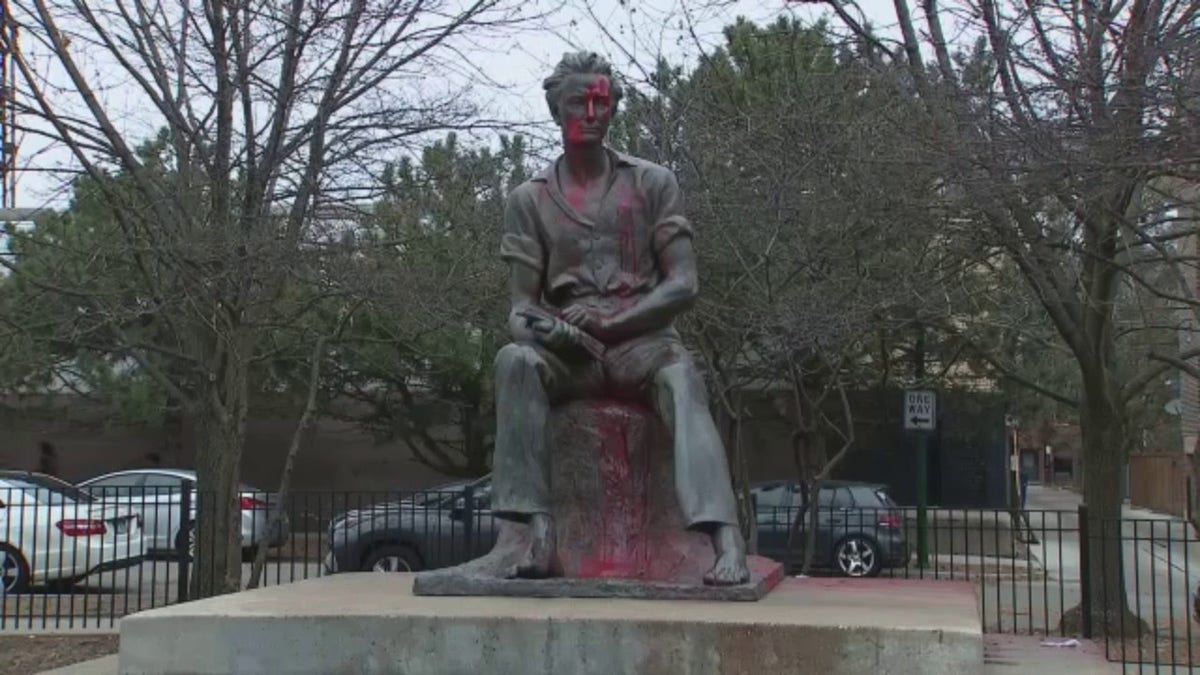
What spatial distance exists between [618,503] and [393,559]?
8.36m

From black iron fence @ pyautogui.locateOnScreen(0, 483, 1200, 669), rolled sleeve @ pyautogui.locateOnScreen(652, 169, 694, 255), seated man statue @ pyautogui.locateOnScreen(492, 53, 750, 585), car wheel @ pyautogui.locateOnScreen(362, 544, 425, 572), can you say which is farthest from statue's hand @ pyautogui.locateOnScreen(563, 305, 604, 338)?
car wheel @ pyautogui.locateOnScreen(362, 544, 425, 572)

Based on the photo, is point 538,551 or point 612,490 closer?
point 538,551

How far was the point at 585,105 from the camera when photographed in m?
7.13

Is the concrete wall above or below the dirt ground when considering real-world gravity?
above

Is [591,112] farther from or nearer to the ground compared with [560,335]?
farther from the ground

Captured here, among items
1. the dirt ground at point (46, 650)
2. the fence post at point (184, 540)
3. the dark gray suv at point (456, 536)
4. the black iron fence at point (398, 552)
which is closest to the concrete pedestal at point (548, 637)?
the dirt ground at point (46, 650)

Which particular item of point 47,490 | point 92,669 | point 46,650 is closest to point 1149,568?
point 47,490

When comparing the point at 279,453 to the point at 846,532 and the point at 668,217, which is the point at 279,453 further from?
the point at 668,217

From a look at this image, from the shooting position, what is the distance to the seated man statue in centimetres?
650

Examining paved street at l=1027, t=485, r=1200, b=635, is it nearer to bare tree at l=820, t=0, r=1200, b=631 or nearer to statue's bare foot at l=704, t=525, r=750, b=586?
bare tree at l=820, t=0, r=1200, b=631

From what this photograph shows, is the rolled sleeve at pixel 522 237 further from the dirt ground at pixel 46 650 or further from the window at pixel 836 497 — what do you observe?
the window at pixel 836 497

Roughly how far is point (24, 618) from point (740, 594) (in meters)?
10.2

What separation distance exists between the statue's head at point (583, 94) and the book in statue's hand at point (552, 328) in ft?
3.34

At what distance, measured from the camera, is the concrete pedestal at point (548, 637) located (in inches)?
210
